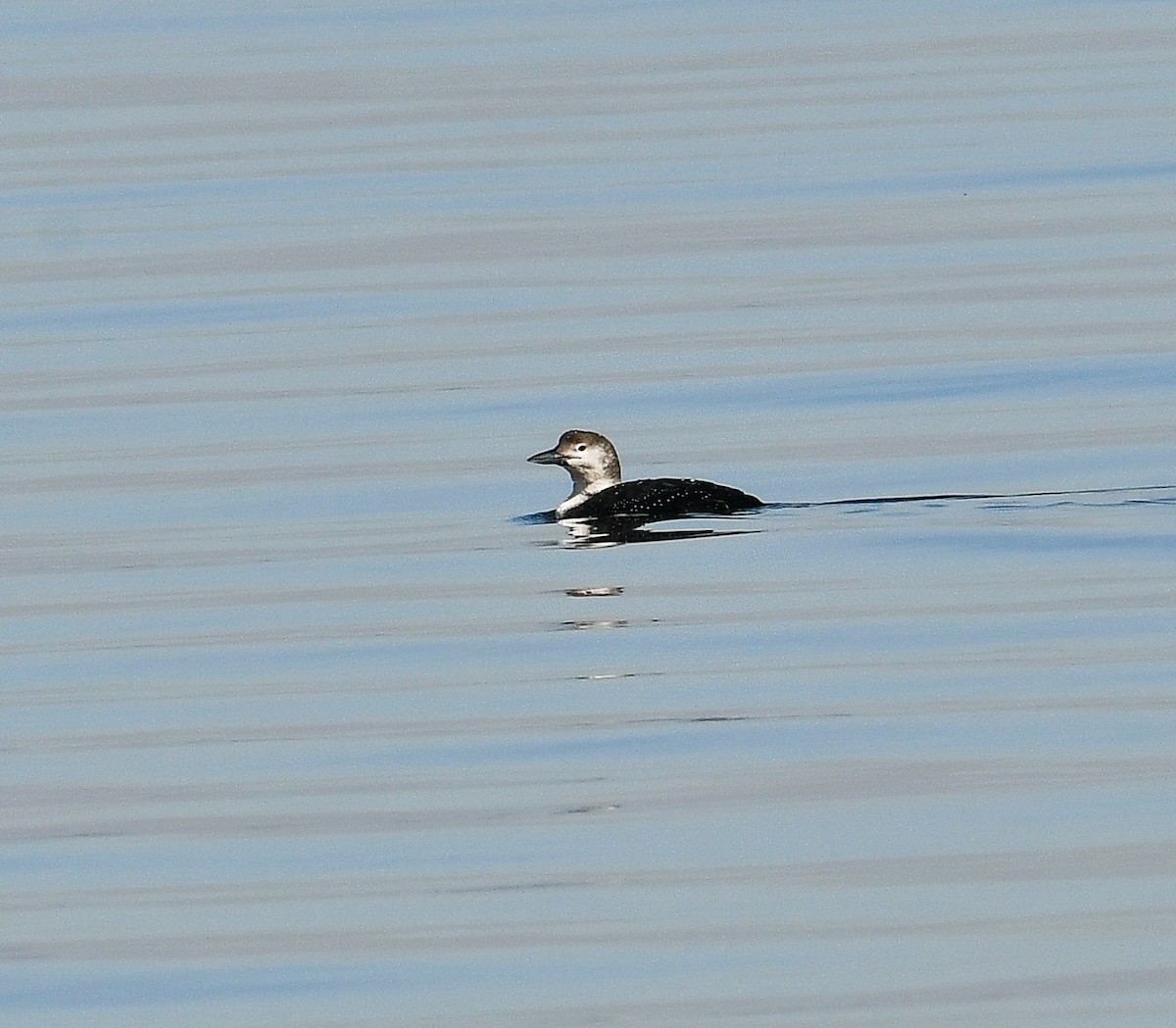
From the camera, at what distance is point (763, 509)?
15.3 m

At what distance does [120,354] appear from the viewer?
22.1 m

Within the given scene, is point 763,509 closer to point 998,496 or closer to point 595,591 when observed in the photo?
point 998,496

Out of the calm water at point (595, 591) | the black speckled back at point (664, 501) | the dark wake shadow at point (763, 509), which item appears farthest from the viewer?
the black speckled back at point (664, 501)

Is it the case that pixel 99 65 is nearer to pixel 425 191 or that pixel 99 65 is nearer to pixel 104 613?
pixel 425 191

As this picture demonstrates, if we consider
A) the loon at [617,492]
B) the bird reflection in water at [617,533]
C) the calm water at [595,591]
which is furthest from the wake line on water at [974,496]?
the bird reflection in water at [617,533]

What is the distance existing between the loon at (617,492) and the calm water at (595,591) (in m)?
0.25

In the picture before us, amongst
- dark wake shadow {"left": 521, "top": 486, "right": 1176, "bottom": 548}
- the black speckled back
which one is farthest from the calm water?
the black speckled back

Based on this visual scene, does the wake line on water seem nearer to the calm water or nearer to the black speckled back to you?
the calm water

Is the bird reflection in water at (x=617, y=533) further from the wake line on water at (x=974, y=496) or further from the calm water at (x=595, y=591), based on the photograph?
the wake line on water at (x=974, y=496)

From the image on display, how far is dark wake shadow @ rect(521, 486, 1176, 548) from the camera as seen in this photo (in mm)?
14984

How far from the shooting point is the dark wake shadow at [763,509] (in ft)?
49.2

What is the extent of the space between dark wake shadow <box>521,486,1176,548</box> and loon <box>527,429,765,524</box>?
6 centimetres

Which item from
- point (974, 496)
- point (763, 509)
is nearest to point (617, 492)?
point (763, 509)

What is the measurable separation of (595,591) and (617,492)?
1.93m
